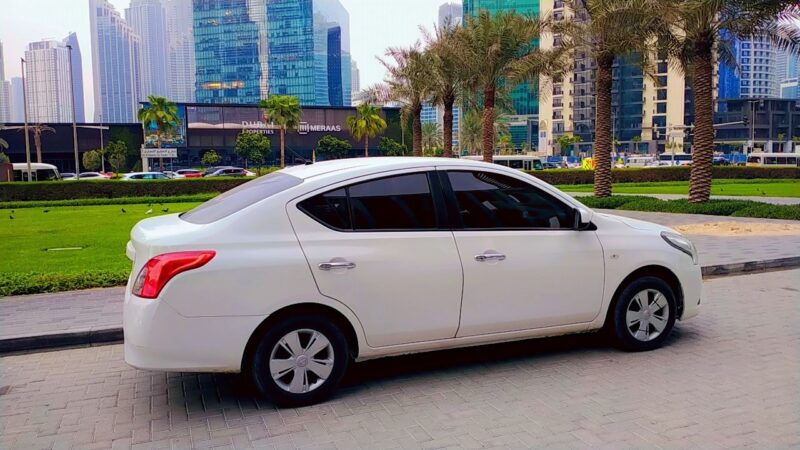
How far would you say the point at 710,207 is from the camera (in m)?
19.1

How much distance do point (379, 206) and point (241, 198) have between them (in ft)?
3.44

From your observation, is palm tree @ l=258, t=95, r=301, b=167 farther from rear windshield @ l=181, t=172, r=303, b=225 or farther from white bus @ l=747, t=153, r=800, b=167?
rear windshield @ l=181, t=172, r=303, b=225

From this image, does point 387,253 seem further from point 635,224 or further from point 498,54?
point 498,54

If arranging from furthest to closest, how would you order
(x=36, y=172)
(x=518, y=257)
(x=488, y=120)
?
(x=36, y=172), (x=488, y=120), (x=518, y=257)

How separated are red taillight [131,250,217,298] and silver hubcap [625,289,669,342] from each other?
3579mm

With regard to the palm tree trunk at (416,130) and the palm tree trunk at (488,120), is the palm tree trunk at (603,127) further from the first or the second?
the palm tree trunk at (416,130)

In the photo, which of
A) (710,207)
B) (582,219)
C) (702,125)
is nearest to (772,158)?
(702,125)

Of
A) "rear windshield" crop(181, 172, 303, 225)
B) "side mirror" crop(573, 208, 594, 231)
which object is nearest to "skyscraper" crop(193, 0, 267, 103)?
"rear windshield" crop(181, 172, 303, 225)

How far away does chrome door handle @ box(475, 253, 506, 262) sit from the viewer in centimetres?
512

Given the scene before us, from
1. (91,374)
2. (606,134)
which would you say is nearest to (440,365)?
(91,374)

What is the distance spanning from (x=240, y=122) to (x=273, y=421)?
75833 mm

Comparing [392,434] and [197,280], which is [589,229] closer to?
[392,434]

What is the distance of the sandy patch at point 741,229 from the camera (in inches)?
567

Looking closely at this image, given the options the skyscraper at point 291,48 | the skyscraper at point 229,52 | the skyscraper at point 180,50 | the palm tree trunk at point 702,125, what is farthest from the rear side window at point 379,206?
the skyscraper at point 180,50
